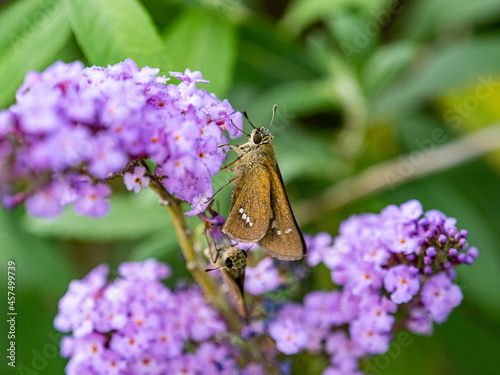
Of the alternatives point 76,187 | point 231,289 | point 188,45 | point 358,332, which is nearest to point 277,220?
point 231,289

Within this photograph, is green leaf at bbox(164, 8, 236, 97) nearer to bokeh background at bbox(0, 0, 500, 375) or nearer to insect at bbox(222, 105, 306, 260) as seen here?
bokeh background at bbox(0, 0, 500, 375)

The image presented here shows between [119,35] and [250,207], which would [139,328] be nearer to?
[250,207]

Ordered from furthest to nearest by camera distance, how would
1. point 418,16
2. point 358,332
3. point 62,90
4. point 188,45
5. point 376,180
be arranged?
point 418,16 < point 376,180 < point 188,45 < point 358,332 < point 62,90

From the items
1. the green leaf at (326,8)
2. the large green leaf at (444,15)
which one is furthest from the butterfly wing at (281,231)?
the large green leaf at (444,15)

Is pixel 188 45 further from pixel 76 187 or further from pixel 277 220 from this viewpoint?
pixel 76 187

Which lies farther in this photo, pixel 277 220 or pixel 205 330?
pixel 205 330

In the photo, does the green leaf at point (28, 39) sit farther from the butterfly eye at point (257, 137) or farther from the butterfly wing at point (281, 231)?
the butterfly wing at point (281, 231)

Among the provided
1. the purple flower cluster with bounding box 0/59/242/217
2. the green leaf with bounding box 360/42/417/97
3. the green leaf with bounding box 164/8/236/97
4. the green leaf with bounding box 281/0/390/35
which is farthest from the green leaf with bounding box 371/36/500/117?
the purple flower cluster with bounding box 0/59/242/217

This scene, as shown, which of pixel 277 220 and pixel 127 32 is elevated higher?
pixel 127 32
